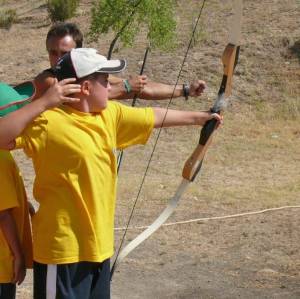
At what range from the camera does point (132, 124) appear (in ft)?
9.26

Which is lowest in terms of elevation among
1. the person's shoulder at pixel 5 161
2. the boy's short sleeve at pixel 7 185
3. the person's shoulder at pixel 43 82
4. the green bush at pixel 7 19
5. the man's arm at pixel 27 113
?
the green bush at pixel 7 19

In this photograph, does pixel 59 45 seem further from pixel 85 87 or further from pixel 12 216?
pixel 12 216

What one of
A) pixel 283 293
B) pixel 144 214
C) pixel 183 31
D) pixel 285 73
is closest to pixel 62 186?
pixel 283 293

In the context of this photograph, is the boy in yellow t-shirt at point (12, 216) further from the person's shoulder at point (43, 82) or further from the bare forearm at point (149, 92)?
the bare forearm at point (149, 92)

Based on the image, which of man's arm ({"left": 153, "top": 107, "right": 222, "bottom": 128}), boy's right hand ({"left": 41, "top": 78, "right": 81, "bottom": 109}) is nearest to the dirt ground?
man's arm ({"left": 153, "top": 107, "right": 222, "bottom": 128})

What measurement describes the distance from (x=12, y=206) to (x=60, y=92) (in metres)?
0.45

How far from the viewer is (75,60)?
262 centimetres

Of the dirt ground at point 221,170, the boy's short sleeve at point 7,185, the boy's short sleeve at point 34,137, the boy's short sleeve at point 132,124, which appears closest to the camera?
the boy's short sleeve at point 34,137

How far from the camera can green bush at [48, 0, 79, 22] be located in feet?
56.7

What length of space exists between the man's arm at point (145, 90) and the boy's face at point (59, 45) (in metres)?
0.23

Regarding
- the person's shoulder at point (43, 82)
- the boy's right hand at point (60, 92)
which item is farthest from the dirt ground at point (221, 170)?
the boy's right hand at point (60, 92)

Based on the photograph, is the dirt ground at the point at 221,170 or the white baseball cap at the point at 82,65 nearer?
the white baseball cap at the point at 82,65

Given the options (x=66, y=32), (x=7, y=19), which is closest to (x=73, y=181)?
(x=66, y=32)

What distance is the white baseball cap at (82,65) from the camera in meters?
2.61
